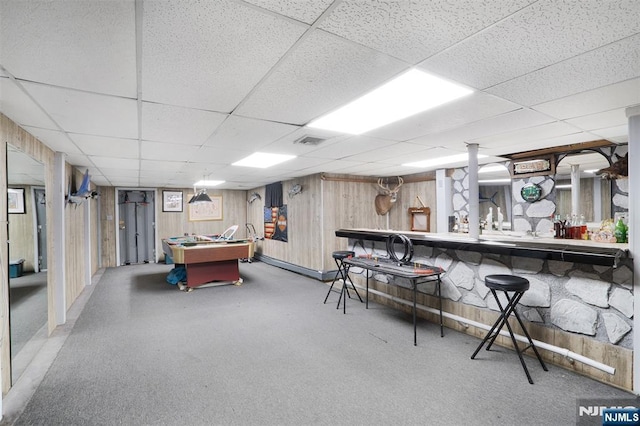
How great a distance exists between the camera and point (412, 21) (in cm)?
134

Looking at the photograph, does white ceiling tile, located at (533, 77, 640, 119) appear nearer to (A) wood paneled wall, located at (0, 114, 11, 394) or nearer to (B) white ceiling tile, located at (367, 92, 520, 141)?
(B) white ceiling tile, located at (367, 92, 520, 141)

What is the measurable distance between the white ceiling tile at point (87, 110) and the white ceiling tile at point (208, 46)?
40 cm

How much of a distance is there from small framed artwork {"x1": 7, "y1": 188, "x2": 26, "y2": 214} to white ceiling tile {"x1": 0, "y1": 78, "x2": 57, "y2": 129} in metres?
0.62

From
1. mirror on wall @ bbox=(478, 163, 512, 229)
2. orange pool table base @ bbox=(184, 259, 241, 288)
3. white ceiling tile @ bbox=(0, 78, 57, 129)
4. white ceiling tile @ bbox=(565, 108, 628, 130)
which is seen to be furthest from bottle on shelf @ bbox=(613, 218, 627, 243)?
orange pool table base @ bbox=(184, 259, 241, 288)

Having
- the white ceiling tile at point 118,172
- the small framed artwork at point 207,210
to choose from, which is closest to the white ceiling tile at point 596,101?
the white ceiling tile at point 118,172

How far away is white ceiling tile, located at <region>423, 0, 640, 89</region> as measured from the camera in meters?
1.27

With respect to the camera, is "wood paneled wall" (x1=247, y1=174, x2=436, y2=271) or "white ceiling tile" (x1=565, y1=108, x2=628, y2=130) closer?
"white ceiling tile" (x1=565, y1=108, x2=628, y2=130)

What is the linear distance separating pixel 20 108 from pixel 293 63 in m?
2.26

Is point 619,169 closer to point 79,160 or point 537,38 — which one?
point 537,38

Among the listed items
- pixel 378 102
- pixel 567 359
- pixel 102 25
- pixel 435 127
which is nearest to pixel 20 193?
pixel 102 25

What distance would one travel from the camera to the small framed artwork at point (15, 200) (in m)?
2.51

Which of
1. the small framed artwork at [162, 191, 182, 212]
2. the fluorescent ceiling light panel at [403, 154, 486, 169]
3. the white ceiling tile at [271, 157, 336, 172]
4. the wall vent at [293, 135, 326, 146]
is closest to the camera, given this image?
the wall vent at [293, 135, 326, 146]

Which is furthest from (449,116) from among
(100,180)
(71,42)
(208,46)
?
(100,180)

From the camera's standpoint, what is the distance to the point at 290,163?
5188 mm
